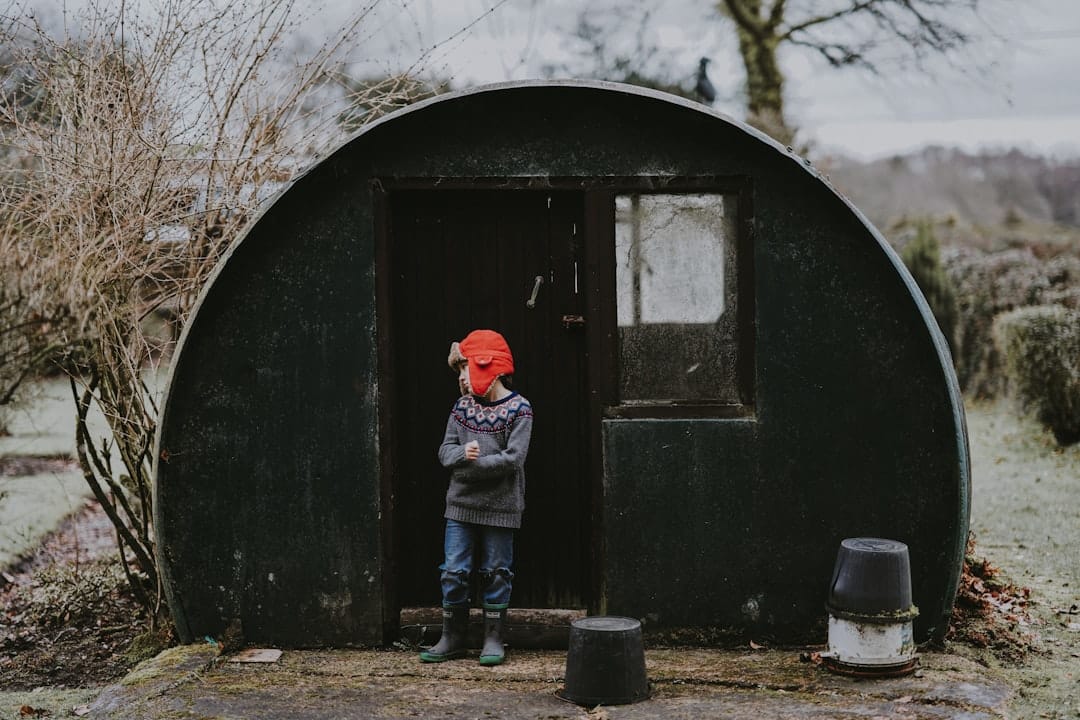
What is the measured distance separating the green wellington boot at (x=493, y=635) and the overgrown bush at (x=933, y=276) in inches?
558

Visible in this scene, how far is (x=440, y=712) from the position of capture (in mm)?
5117

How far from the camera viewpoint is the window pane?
19.9 ft

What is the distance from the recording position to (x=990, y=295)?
59.2ft

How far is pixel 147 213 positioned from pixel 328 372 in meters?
1.69

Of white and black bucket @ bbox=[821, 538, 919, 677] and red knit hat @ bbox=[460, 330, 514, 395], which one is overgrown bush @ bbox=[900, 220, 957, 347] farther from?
red knit hat @ bbox=[460, 330, 514, 395]

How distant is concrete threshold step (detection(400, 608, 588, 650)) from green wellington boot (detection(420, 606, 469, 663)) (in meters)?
0.24

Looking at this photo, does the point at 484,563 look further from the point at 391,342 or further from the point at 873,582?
the point at 873,582

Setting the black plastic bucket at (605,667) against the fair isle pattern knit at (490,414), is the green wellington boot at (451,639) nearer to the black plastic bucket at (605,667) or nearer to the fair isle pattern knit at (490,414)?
the black plastic bucket at (605,667)

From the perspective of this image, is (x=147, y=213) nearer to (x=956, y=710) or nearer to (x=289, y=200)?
(x=289, y=200)

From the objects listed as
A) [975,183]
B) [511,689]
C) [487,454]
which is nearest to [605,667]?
[511,689]

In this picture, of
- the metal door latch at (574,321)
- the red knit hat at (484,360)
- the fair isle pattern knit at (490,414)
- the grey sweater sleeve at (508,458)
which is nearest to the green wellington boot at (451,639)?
the grey sweater sleeve at (508,458)

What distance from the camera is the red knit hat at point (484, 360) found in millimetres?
5754

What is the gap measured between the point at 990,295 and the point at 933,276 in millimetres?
1055

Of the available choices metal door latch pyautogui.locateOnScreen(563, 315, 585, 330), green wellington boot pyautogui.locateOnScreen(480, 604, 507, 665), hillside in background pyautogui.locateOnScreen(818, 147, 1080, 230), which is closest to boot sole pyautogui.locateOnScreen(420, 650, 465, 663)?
green wellington boot pyautogui.locateOnScreen(480, 604, 507, 665)
